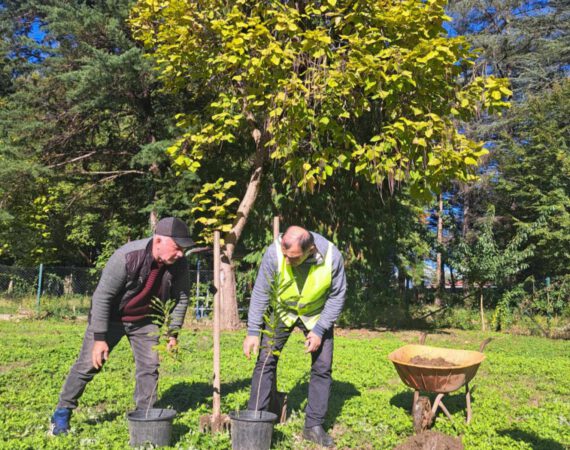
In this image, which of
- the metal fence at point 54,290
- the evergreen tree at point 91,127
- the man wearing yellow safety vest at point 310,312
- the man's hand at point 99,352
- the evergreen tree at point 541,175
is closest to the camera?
the man's hand at point 99,352

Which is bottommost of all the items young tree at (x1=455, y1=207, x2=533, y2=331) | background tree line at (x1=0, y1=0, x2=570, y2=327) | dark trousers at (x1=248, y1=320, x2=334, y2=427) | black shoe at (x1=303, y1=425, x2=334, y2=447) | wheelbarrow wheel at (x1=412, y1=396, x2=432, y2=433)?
black shoe at (x1=303, y1=425, x2=334, y2=447)

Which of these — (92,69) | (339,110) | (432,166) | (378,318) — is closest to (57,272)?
(92,69)

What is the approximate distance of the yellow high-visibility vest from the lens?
416 centimetres

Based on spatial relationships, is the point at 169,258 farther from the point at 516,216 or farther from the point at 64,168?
the point at 516,216

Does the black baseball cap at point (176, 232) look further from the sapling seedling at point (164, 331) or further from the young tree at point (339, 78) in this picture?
the young tree at point (339, 78)

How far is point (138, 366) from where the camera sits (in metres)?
4.33

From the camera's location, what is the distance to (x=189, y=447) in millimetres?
3779

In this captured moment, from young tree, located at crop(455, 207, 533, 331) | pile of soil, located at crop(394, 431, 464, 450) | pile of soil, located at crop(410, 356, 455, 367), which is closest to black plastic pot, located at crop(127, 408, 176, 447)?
pile of soil, located at crop(394, 431, 464, 450)

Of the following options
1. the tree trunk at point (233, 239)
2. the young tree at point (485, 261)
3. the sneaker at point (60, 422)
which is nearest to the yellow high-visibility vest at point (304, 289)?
the sneaker at point (60, 422)

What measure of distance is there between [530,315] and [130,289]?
13.5m

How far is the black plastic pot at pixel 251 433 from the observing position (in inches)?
142

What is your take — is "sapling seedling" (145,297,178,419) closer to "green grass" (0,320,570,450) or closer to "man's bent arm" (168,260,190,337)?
"man's bent arm" (168,260,190,337)

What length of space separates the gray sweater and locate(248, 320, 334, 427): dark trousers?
5.6 inches

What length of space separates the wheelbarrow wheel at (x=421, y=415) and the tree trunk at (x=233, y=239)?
7646 millimetres
